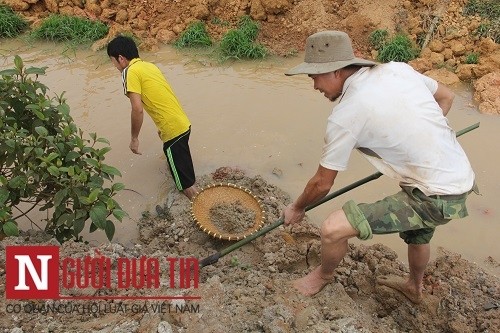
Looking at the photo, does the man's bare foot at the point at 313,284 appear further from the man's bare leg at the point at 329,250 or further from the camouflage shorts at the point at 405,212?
the camouflage shorts at the point at 405,212

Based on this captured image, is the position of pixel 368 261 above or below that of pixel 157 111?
below

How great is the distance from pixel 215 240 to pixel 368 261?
1.19 m

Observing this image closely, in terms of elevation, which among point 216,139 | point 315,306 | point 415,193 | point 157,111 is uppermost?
point 415,193

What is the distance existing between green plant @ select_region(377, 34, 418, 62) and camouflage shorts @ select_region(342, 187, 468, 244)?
4.06 m

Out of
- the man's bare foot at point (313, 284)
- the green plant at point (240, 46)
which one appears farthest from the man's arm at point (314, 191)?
the green plant at point (240, 46)

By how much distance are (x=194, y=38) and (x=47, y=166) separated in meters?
4.32

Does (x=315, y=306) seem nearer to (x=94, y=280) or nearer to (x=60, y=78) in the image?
(x=94, y=280)

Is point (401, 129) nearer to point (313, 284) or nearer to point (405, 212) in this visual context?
point (405, 212)

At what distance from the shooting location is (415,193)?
2520 mm

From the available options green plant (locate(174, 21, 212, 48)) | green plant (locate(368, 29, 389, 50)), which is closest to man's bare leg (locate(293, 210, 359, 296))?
green plant (locate(368, 29, 389, 50))

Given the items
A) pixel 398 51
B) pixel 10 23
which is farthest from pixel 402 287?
pixel 10 23

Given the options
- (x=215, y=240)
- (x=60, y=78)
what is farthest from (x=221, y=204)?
(x=60, y=78)

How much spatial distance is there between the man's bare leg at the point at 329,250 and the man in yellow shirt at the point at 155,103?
1.57 m

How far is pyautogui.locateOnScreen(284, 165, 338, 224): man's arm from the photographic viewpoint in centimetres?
242
